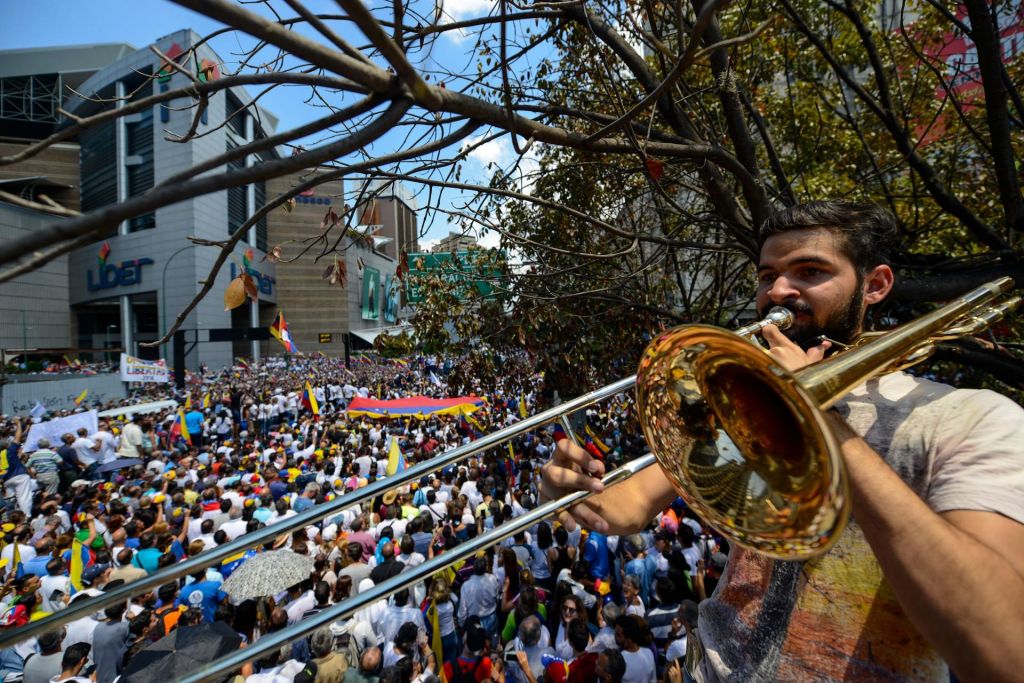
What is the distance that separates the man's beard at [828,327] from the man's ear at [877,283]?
11 cm

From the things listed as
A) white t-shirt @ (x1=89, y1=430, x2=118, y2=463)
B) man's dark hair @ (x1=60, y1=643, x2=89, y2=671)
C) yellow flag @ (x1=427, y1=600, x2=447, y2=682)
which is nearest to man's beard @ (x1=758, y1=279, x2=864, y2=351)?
yellow flag @ (x1=427, y1=600, x2=447, y2=682)

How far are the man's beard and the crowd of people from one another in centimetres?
165

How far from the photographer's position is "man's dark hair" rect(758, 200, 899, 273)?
1.73m

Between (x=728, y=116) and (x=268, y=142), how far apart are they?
3.53 metres

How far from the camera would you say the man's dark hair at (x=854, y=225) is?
173cm

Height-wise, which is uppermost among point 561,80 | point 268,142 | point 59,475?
point 561,80

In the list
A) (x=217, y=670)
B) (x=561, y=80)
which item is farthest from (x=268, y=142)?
(x=561, y=80)

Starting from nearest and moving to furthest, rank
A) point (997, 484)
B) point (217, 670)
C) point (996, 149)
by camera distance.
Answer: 1. point (997, 484)
2. point (217, 670)
3. point (996, 149)

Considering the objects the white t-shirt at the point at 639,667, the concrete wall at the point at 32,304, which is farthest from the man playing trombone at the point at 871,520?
the concrete wall at the point at 32,304

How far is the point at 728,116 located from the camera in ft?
12.4

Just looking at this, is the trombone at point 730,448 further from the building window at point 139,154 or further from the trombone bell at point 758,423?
the building window at point 139,154

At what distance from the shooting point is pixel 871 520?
114 centimetres

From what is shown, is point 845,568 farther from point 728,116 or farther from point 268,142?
point 728,116

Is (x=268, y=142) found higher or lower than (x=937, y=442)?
higher
